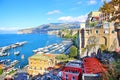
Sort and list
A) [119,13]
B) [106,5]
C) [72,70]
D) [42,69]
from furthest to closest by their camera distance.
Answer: [42,69], [72,70], [119,13], [106,5]

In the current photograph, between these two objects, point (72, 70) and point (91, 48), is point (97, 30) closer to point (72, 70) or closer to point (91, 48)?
point (91, 48)

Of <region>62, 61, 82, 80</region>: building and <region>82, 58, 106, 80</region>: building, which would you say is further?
<region>62, 61, 82, 80</region>: building

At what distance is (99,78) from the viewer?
40.6 feet

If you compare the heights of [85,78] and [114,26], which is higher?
[114,26]

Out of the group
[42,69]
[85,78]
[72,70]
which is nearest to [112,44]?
[42,69]

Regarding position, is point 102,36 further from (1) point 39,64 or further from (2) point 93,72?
(2) point 93,72

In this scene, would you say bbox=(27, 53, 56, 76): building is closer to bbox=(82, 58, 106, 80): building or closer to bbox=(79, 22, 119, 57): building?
bbox=(79, 22, 119, 57): building

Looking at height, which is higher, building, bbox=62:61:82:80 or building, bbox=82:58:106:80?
building, bbox=82:58:106:80

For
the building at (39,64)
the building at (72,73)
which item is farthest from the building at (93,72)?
the building at (39,64)

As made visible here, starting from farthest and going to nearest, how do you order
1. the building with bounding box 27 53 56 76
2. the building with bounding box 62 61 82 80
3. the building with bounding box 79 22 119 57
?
the building with bounding box 27 53 56 76, the building with bounding box 79 22 119 57, the building with bounding box 62 61 82 80

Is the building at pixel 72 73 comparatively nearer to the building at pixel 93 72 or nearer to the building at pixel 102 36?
the building at pixel 93 72

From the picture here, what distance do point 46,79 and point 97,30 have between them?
11822mm

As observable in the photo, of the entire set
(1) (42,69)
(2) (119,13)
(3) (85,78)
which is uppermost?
(2) (119,13)

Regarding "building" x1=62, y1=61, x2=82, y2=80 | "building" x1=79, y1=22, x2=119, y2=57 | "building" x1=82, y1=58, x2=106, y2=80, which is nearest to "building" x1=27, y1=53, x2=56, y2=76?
"building" x1=79, y1=22, x2=119, y2=57
